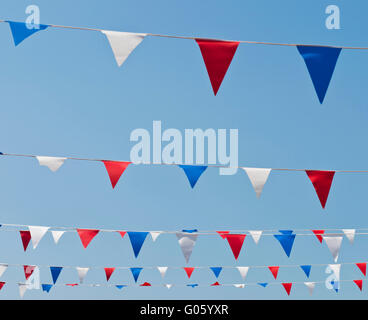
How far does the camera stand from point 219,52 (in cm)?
333

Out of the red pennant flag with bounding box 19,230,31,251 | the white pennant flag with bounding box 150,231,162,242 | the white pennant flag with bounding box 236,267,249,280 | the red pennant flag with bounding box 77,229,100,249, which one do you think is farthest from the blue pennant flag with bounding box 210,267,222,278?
the red pennant flag with bounding box 19,230,31,251

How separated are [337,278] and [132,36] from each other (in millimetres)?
6505

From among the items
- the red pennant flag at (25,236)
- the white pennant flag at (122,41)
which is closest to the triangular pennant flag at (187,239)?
the red pennant flag at (25,236)

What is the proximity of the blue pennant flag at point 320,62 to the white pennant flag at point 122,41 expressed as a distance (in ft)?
3.92

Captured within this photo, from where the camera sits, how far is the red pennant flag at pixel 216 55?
328 cm

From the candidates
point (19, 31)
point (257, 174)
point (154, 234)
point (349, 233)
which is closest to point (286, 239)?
point (349, 233)

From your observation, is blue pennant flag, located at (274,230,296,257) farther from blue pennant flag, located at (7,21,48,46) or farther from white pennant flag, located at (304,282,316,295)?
blue pennant flag, located at (7,21,48,46)

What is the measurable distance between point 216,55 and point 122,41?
27.9 inches

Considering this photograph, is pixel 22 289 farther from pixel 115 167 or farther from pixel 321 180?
pixel 321 180

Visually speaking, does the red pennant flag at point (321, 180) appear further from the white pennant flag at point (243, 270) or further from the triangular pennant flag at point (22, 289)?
the triangular pennant flag at point (22, 289)

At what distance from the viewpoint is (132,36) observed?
3.21 m

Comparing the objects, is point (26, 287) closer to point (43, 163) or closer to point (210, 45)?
point (43, 163)

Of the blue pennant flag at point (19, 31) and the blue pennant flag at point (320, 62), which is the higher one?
the blue pennant flag at point (19, 31)
